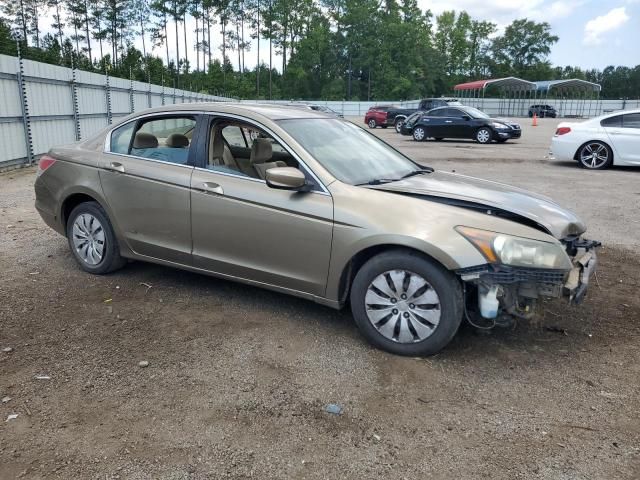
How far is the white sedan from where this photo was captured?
1260 cm

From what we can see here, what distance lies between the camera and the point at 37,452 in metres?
2.63

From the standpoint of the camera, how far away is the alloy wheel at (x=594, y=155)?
42.9 ft

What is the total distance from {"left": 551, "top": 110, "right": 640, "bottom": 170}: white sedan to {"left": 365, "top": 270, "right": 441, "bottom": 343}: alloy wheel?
37.2ft

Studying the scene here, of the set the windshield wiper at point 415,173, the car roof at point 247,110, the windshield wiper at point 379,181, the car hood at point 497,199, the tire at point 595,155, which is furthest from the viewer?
the tire at point 595,155

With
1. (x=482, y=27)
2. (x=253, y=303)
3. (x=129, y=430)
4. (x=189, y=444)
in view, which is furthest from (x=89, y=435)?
(x=482, y=27)

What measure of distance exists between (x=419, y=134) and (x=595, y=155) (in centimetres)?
1076

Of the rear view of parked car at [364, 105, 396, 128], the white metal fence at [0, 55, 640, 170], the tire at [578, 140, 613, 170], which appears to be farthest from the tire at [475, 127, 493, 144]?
the rear view of parked car at [364, 105, 396, 128]

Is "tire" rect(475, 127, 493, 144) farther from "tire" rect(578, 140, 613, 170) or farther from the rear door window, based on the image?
the rear door window

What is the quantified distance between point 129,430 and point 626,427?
2.63 metres

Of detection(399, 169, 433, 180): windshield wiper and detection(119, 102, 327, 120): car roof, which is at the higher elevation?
detection(119, 102, 327, 120): car roof

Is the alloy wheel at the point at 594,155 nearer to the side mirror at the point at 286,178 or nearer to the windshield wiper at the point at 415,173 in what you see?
the windshield wiper at the point at 415,173

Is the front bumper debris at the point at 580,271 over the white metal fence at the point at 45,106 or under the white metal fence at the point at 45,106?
under

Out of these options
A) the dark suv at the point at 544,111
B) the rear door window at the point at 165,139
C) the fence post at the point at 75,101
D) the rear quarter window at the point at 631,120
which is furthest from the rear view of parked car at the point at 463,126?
the dark suv at the point at 544,111

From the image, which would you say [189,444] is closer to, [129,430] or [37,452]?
[129,430]
